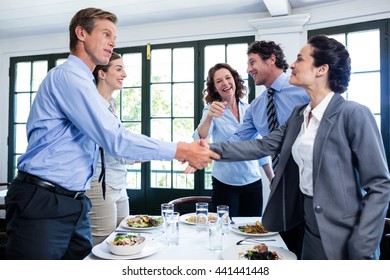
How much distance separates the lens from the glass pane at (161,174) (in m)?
3.32

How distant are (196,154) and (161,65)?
220 cm

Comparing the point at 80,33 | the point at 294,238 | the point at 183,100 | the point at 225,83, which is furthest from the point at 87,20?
the point at 183,100

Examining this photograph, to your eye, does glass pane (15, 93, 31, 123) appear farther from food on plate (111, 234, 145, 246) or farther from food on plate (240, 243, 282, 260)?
food on plate (240, 243, 282, 260)

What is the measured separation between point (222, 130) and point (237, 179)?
352 millimetres

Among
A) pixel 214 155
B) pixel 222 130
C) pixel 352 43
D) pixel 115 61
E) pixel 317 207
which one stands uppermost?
pixel 352 43

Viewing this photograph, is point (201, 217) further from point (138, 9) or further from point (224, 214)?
point (138, 9)

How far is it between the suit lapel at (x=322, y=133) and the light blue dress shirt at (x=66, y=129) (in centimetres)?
65

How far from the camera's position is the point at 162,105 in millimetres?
3322

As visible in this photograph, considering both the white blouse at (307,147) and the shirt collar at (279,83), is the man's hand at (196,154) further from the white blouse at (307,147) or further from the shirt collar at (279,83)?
the shirt collar at (279,83)

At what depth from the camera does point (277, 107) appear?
163 centimetres

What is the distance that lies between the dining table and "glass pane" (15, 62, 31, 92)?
3.12m

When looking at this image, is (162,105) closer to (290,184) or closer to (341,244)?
(290,184)

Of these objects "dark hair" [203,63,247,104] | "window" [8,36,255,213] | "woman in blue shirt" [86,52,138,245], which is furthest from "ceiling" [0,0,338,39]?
"woman in blue shirt" [86,52,138,245]
